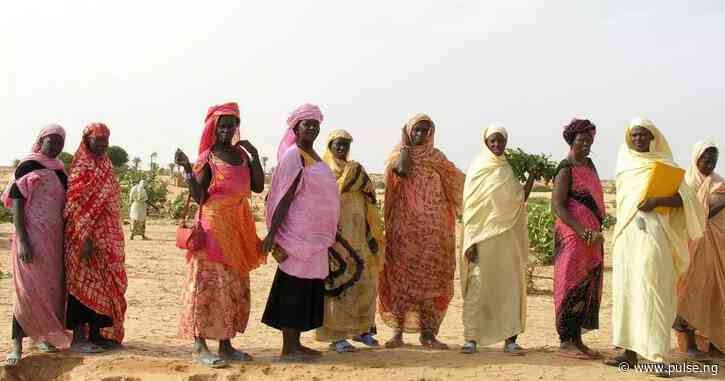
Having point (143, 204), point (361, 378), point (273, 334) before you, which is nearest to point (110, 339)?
point (273, 334)

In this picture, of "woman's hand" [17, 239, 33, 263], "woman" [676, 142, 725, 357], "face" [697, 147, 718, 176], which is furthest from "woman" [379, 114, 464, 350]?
"woman's hand" [17, 239, 33, 263]

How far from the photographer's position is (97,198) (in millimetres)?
6164

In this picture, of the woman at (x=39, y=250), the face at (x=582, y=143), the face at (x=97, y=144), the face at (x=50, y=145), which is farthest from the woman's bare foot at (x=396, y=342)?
the face at (x=50, y=145)

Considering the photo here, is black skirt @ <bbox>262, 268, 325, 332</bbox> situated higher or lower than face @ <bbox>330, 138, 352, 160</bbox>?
lower

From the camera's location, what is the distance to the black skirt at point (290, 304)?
5.79m

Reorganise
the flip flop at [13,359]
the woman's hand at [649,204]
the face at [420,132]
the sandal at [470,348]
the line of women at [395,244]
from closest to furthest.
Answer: the woman's hand at [649,204]
the line of women at [395,244]
the flip flop at [13,359]
the sandal at [470,348]
the face at [420,132]

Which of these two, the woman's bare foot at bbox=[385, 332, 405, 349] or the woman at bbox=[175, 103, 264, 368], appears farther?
the woman's bare foot at bbox=[385, 332, 405, 349]

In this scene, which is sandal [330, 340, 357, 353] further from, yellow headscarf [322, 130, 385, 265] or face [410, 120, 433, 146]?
face [410, 120, 433, 146]

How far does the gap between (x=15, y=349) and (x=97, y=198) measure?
4.73 feet

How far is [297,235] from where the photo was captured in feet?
18.9

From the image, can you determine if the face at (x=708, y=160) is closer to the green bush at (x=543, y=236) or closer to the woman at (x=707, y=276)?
the woman at (x=707, y=276)

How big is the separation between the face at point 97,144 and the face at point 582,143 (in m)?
4.21

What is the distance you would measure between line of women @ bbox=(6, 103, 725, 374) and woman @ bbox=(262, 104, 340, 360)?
1 cm

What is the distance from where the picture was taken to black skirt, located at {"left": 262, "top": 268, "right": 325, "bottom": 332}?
579cm
